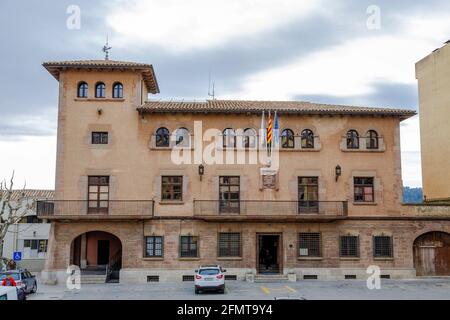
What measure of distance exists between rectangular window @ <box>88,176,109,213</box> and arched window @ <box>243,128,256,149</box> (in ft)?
30.7

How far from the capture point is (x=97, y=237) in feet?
118

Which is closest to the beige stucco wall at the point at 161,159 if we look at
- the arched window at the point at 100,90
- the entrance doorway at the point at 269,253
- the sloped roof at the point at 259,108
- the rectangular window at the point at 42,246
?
the arched window at the point at 100,90

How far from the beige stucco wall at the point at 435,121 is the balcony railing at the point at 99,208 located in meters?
23.4

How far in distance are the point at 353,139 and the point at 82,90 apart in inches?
723

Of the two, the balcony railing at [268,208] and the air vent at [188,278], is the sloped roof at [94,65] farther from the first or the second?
the air vent at [188,278]

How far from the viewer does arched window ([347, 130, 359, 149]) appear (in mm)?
34406

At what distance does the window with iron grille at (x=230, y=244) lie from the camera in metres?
32.9

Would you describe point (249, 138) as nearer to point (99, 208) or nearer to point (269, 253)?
point (269, 253)

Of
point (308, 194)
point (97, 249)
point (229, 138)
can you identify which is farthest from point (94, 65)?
point (308, 194)

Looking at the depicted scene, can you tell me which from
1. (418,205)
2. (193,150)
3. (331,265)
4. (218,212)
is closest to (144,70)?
(193,150)

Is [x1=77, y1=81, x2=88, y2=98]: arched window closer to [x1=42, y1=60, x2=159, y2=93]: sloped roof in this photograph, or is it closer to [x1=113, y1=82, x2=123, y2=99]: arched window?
[x1=42, y1=60, x2=159, y2=93]: sloped roof

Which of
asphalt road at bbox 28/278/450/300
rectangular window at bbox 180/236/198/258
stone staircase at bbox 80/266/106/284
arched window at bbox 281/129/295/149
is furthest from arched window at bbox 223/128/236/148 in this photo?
stone staircase at bbox 80/266/106/284

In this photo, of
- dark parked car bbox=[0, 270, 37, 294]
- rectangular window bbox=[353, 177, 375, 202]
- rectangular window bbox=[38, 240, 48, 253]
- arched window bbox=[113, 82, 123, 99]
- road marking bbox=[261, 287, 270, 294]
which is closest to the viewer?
dark parked car bbox=[0, 270, 37, 294]

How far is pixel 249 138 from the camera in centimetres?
3381
